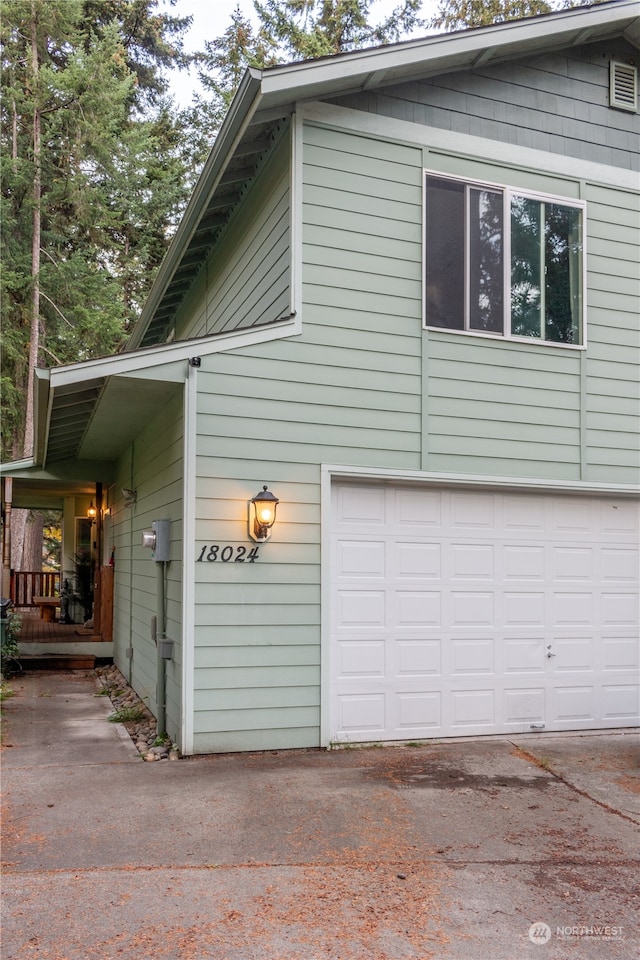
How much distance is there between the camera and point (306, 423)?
19.6ft

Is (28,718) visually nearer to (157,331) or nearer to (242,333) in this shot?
(242,333)

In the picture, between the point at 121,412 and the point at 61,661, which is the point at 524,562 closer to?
the point at 121,412

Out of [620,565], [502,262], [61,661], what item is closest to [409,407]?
[502,262]

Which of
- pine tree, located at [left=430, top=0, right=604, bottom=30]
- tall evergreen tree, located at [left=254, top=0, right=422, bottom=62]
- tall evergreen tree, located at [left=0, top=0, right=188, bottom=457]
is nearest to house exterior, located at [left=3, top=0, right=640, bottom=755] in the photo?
tall evergreen tree, located at [left=0, top=0, right=188, bottom=457]

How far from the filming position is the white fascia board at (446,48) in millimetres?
5625

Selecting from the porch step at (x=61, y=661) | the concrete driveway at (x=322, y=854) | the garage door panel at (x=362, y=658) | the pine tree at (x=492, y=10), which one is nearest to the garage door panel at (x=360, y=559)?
the garage door panel at (x=362, y=658)

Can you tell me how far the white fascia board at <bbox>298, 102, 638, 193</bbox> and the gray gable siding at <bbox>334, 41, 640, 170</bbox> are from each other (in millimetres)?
58

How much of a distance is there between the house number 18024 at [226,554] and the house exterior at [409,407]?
0.08 feet

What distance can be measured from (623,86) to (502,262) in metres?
2.37

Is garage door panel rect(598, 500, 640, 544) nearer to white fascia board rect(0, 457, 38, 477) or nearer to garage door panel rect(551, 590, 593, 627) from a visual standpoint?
garage door panel rect(551, 590, 593, 627)

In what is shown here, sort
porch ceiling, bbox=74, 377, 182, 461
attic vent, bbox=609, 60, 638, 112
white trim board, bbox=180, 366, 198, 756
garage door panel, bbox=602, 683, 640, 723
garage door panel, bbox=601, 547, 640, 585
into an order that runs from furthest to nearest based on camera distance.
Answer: attic vent, bbox=609, 60, 638, 112
garage door panel, bbox=601, 547, 640, 585
garage door panel, bbox=602, 683, 640, 723
porch ceiling, bbox=74, 377, 182, 461
white trim board, bbox=180, 366, 198, 756

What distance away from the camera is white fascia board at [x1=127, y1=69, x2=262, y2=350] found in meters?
5.65

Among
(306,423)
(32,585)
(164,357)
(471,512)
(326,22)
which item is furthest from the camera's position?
(326,22)

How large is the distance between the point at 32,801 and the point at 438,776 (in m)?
2.64
